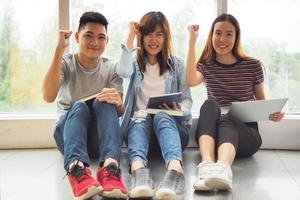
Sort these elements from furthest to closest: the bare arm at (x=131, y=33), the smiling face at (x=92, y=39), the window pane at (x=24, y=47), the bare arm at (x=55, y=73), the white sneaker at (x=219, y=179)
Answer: the window pane at (x=24, y=47), the bare arm at (x=131, y=33), the smiling face at (x=92, y=39), the bare arm at (x=55, y=73), the white sneaker at (x=219, y=179)

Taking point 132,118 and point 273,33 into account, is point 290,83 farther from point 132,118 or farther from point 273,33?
point 132,118

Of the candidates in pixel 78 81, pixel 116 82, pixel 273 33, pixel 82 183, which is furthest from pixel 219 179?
pixel 273 33

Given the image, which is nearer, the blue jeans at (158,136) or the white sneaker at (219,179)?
the white sneaker at (219,179)

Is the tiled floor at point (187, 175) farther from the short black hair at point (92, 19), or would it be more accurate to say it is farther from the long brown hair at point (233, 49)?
the short black hair at point (92, 19)

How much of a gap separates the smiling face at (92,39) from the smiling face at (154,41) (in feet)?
0.80

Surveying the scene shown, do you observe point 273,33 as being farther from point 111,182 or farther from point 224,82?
point 111,182

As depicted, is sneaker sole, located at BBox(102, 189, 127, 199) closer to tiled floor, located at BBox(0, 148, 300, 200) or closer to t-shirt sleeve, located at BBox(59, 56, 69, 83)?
tiled floor, located at BBox(0, 148, 300, 200)

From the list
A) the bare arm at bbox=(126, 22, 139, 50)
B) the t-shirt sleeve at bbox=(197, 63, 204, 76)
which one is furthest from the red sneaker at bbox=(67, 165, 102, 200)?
the t-shirt sleeve at bbox=(197, 63, 204, 76)

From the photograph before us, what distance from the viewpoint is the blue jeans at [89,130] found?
5.15 feet

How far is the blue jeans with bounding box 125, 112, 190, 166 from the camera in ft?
5.56

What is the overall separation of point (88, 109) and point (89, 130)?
131mm

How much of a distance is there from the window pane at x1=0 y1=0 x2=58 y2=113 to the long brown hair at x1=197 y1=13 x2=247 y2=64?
91 cm

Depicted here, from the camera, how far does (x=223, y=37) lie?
2131 millimetres

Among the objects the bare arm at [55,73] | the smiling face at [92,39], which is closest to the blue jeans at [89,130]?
the bare arm at [55,73]
